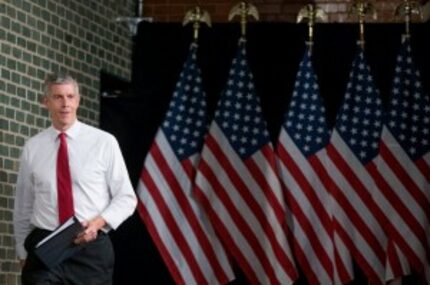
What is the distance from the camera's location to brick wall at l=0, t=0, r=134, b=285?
7328 mm

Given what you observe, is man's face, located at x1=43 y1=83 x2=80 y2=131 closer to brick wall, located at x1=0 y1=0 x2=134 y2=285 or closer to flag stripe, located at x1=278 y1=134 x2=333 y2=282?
brick wall, located at x1=0 y1=0 x2=134 y2=285

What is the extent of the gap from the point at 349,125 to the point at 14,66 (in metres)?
2.22

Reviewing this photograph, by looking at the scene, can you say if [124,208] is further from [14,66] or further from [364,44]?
[364,44]

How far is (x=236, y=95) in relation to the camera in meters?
8.31

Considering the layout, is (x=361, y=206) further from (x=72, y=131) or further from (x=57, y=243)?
(x=57, y=243)

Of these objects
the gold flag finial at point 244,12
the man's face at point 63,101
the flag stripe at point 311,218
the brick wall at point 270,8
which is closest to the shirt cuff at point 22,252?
the man's face at point 63,101

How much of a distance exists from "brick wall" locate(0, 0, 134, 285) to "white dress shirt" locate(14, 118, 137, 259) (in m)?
0.71

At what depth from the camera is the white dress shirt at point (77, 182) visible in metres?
6.49

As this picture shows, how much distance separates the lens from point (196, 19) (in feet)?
27.2

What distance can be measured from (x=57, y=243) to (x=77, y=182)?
39 cm

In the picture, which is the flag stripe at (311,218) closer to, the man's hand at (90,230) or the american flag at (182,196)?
the american flag at (182,196)

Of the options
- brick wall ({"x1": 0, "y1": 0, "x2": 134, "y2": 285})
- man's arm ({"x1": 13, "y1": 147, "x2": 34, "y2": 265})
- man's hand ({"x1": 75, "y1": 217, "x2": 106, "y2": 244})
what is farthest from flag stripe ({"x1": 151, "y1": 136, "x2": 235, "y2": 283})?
man's hand ({"x1": 75, "y1": 217, "x2": 106, "y2": 244})

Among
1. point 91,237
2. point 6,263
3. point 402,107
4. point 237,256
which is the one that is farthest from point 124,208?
point 402,107

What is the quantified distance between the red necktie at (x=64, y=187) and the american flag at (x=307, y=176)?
2.10m
